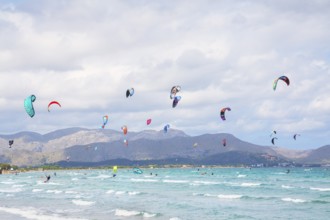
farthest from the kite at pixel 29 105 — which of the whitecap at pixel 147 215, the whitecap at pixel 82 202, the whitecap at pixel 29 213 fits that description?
the whitecap at pixel 82 202

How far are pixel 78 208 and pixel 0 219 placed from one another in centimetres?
733

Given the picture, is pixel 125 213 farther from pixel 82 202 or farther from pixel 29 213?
pixel 82 202

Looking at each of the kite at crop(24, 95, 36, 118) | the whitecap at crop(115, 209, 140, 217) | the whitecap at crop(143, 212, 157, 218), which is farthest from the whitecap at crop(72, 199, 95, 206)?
the kite at crop(24, 95, 36, 118)

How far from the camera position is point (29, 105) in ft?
92.7

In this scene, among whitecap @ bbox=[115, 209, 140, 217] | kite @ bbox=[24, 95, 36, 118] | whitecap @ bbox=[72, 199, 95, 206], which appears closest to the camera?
kite @ bbox=[24, 95, 36, 118]

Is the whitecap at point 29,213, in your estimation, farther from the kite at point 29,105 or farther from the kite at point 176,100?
the kite at point 176,100

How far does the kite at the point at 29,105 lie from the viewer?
92.2ft

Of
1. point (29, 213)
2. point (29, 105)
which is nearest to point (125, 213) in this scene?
point (29, 213)

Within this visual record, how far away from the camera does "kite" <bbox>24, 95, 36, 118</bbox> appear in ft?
92.2

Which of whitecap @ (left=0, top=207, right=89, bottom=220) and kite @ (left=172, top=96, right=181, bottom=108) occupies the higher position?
kite @ (left=172, top=96, right=181, bottom=108)

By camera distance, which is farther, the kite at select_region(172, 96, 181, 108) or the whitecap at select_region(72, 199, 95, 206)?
the whitecap at select_region(72, 199, 95, 206)

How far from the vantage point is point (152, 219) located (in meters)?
30.8

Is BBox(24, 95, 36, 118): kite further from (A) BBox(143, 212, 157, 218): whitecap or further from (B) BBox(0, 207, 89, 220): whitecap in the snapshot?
(A) BBox(143, 212, 157, 218): whitecap

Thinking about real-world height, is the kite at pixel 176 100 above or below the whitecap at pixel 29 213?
above
